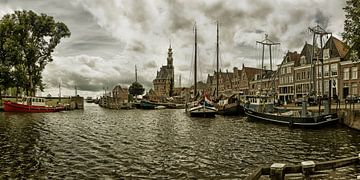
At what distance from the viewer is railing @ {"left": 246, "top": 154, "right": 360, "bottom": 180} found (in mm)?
8188

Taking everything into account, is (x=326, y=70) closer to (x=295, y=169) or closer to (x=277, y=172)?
(x=295, y=169)

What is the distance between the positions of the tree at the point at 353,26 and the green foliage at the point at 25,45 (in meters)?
54.6

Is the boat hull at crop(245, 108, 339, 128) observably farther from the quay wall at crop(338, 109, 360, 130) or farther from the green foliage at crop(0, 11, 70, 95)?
the green foliage at crop(0, 11, 70, 95)

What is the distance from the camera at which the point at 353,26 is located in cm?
2736

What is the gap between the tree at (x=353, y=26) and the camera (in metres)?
26.5

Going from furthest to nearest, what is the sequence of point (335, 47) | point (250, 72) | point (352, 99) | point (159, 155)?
point (250, 72), point (335, 47), point (352, 99), point (159, 155)

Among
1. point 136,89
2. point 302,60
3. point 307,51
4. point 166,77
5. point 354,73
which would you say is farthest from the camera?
point 166,77

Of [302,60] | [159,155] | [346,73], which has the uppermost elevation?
[302,60]

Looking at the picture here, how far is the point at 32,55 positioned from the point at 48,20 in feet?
26.2

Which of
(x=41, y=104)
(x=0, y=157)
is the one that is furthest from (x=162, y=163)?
(x=41, y=104)

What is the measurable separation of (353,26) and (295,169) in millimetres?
23475

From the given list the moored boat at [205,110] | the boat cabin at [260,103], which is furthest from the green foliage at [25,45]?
the boat cabin at [260,103]

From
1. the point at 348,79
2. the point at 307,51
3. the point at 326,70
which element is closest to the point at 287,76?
the point at 307,51

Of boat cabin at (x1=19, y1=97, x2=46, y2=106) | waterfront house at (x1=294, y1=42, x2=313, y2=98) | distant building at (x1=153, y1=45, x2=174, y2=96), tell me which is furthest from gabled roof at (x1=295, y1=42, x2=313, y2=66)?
distant building at (x1=153, y1=45, x2=174, y2=96)
